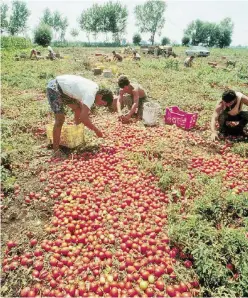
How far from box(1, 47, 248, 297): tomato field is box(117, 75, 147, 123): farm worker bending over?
34.1 inches

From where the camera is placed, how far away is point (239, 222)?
11.4 ft

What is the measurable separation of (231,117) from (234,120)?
11 centimetres

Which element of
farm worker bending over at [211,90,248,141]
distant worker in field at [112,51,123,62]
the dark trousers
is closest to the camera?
farm worker bending over at [211,90,248,141]

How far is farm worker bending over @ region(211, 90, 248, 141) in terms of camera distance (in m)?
5.99

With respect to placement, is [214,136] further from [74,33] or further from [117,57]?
[74,33]

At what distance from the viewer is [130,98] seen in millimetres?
8078

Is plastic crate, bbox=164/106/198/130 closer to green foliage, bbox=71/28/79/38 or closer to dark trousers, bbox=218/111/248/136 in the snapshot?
dark trousers, bbox=218/111/248/136

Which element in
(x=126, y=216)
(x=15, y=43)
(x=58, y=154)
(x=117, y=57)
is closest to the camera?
(x=126, y=216)

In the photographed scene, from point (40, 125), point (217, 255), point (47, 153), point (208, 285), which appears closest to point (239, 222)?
point (217, 255)

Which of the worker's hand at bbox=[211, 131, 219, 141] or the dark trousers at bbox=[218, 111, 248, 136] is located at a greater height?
the dark trousers at bbox=[218, 111, 248, 136]

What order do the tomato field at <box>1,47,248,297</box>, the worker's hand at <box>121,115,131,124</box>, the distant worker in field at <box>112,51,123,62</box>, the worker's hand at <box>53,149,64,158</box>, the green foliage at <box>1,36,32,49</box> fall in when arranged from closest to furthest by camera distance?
the tomato field at <box>1,47,248,297</box> < the worker's hand at <box>53,149,64,158</box> < the worker's hand at <box>121,115,131,124</box> < the distant worker in field at <box>112,51,123,62</box> < the green foliage at <box>1,36,32,49</box>

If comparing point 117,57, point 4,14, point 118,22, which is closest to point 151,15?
point 118,22

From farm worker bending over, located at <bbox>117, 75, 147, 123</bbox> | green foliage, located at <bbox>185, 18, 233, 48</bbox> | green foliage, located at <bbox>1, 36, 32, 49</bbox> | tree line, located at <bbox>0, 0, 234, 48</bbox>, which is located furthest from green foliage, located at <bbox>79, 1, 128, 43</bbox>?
farm worker bending over, located at <bbox>117, 75, 147, 123</bbox>

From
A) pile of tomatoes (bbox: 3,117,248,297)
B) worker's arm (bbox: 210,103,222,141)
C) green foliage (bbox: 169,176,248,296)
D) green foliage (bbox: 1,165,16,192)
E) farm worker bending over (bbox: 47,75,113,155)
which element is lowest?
pile of tomatoes (bbox: 3,117,248,297)
